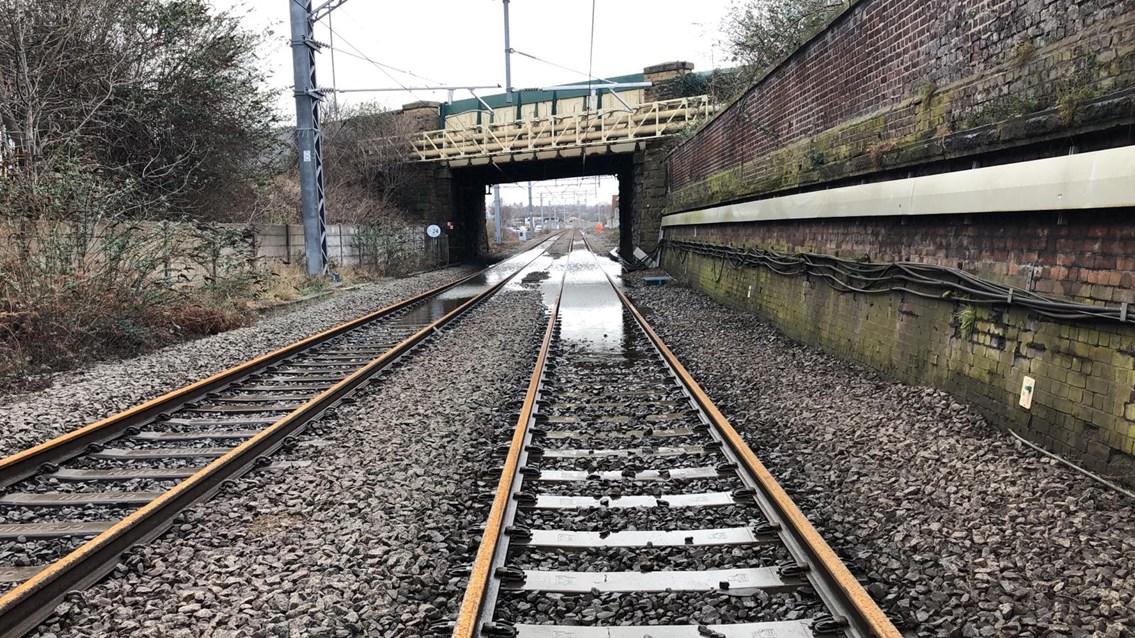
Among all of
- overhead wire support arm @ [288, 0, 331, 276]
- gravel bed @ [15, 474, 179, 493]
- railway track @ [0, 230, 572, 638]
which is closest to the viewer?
railway track @ [0, 230, 572, 638]

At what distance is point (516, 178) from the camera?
34875 mm

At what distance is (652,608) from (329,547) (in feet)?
5.63

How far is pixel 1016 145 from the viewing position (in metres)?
4.57

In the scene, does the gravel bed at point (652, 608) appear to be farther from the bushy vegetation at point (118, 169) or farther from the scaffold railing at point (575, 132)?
the scaffold railing at point (575, 132)

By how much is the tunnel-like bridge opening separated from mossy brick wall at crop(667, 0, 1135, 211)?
18433 millimetres

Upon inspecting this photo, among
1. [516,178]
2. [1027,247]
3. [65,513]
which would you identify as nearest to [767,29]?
[1027,247]

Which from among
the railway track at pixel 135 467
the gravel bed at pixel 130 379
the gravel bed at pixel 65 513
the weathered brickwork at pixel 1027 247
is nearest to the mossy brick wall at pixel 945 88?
the weathered brickwork at pixel 1027 247

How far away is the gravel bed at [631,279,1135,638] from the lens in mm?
2768

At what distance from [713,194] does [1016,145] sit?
405 inches

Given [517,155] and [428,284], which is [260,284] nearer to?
[428,284]

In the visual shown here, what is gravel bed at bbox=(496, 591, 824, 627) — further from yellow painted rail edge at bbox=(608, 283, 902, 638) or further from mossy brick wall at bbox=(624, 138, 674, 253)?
mossy brick wall at bbox=(624, 138, 674, 253)

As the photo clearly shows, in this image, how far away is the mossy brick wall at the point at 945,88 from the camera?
156 inches

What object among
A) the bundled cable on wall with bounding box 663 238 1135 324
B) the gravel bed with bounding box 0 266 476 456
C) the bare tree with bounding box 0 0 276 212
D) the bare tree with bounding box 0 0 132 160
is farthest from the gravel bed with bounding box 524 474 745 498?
the bare tree with bounding box 0 0 132 160

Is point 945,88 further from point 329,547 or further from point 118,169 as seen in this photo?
point 118,169
